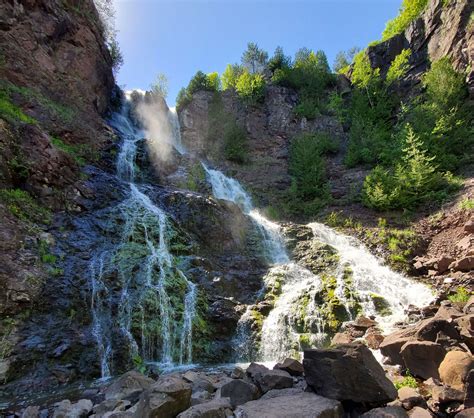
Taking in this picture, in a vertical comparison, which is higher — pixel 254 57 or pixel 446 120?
pixel 254 57

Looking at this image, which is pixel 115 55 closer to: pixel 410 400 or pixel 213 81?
pixel 213 81

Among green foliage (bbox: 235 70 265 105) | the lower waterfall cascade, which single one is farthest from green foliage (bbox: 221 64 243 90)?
the lower waterfall cascade

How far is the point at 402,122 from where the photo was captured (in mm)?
25109

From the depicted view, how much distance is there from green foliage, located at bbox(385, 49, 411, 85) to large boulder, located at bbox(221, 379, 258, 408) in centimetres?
3199

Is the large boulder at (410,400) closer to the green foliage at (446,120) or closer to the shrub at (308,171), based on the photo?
the shrub at (308,171)

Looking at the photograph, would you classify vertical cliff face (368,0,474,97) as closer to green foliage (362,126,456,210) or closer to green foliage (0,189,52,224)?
green foliage (362,126,456,210)

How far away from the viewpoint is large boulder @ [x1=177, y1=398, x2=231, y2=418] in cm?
421

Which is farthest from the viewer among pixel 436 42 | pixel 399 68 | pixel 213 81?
pixel 213 81

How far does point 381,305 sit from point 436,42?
89.7ft

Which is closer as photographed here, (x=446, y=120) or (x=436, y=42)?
(x=446, y=120)

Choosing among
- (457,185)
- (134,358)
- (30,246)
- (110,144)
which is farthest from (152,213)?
(457,185)

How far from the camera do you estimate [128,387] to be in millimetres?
6352

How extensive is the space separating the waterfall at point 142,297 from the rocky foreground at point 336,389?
8.11 feet

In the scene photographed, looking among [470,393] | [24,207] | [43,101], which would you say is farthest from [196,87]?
[470,393]
